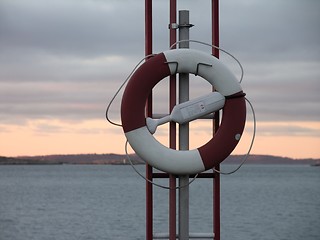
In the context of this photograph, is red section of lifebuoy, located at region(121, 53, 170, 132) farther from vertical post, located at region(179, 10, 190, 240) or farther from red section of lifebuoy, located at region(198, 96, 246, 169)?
red section of lifebuoy, located at region(198, 96, 246, 169)

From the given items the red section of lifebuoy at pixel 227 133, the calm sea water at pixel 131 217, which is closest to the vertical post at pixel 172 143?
the red section of lifebuoy at pixel 227 133

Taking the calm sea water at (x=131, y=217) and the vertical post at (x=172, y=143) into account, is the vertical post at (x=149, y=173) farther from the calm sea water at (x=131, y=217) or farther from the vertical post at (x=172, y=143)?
the calm sea water at (x=131, y=217)

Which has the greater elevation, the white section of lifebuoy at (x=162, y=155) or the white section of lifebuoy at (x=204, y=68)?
the white section of lifebuoy at (x=204, y=68)

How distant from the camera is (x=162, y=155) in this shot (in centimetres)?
392

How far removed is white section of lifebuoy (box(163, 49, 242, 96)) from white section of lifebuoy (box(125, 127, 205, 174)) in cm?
32

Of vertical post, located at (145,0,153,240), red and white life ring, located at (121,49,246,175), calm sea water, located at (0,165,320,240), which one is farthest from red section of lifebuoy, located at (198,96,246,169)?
calm sea water, located at (0,165,320,240)

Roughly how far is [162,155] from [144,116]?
20 cm

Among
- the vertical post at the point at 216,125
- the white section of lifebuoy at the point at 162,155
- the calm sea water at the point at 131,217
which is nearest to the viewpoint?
the white section of lifebuoy at the point at 162,155

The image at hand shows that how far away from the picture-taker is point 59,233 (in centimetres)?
1830

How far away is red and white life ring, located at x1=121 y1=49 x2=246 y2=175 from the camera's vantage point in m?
3.93

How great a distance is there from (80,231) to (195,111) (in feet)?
49.3

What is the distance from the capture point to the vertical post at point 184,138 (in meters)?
3.99

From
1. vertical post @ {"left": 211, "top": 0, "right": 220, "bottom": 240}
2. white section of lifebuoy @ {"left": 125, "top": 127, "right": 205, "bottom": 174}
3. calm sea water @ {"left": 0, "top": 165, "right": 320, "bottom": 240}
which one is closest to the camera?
white section of lifebuoy @ {"left": 125, "top": 127, "right": 205, "bottom": 174}

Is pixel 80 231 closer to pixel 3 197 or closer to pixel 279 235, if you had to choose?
pixel 279 235
